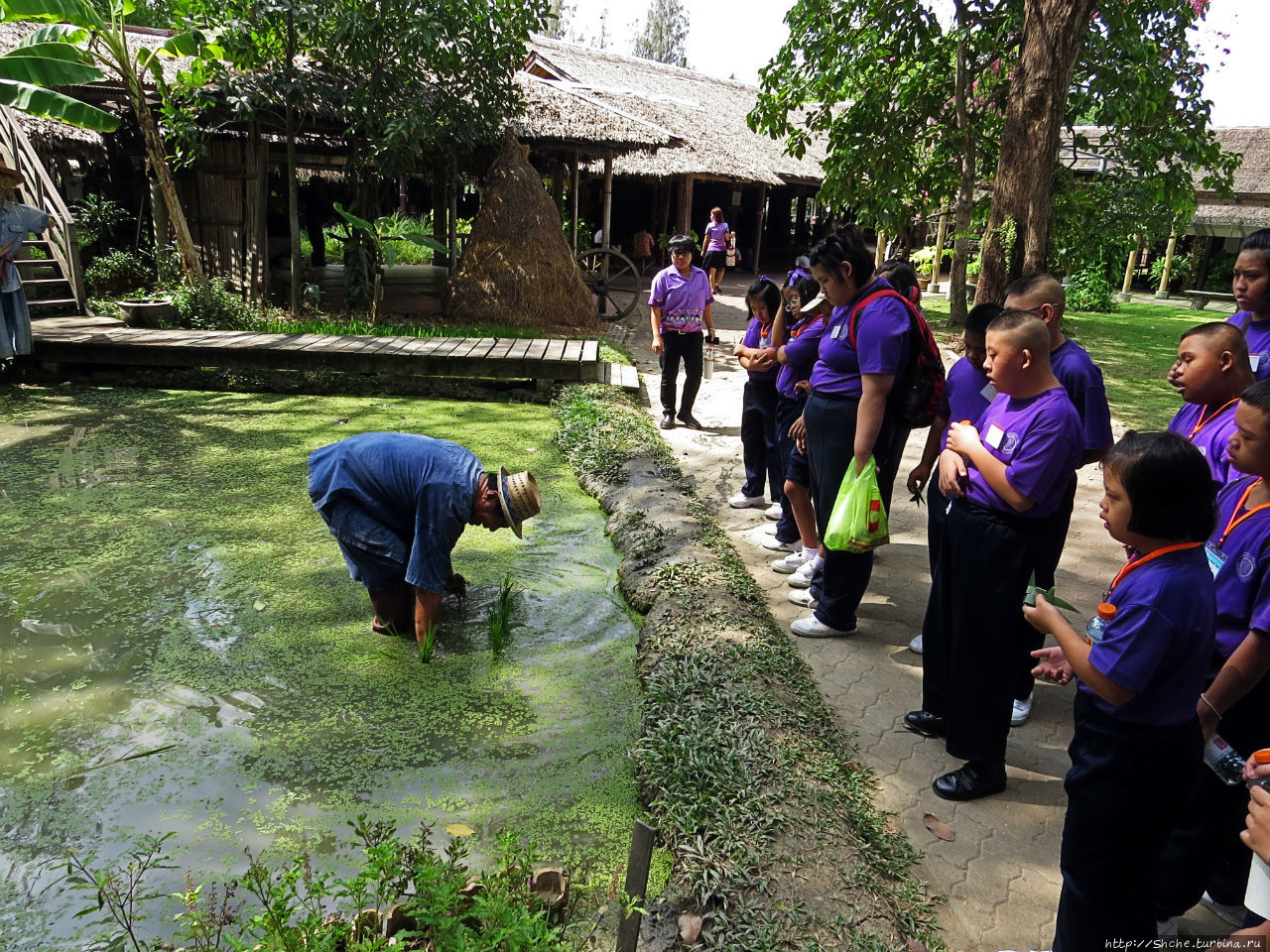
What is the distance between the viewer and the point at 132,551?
14.5 feet

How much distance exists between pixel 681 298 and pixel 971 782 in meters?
4.81

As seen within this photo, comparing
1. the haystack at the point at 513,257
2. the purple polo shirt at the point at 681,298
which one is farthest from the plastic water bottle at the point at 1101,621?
the haystack at the point at 513,257

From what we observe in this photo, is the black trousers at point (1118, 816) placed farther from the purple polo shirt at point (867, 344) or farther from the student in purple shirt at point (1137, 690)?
the purple polo shirt at point (867, 344)

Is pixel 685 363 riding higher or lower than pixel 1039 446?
lower

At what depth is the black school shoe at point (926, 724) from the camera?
10.5 ft

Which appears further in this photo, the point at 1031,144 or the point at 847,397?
the point at 1031,144

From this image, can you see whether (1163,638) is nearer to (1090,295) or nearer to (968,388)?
(968,388)

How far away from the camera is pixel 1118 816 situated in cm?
196

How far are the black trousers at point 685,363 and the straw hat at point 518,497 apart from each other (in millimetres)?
4087

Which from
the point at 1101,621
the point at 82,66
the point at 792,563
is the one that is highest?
the point at 82,66

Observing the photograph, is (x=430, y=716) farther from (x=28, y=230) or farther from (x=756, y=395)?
(x=28, y=230)

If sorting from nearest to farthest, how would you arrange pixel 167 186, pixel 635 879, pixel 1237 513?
pixel 635 879, pixel 1237 513, pixel 167 186

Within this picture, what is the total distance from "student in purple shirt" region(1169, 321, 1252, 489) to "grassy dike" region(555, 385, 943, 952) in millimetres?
1446

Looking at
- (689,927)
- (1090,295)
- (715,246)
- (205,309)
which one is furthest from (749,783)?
(1090,295)
